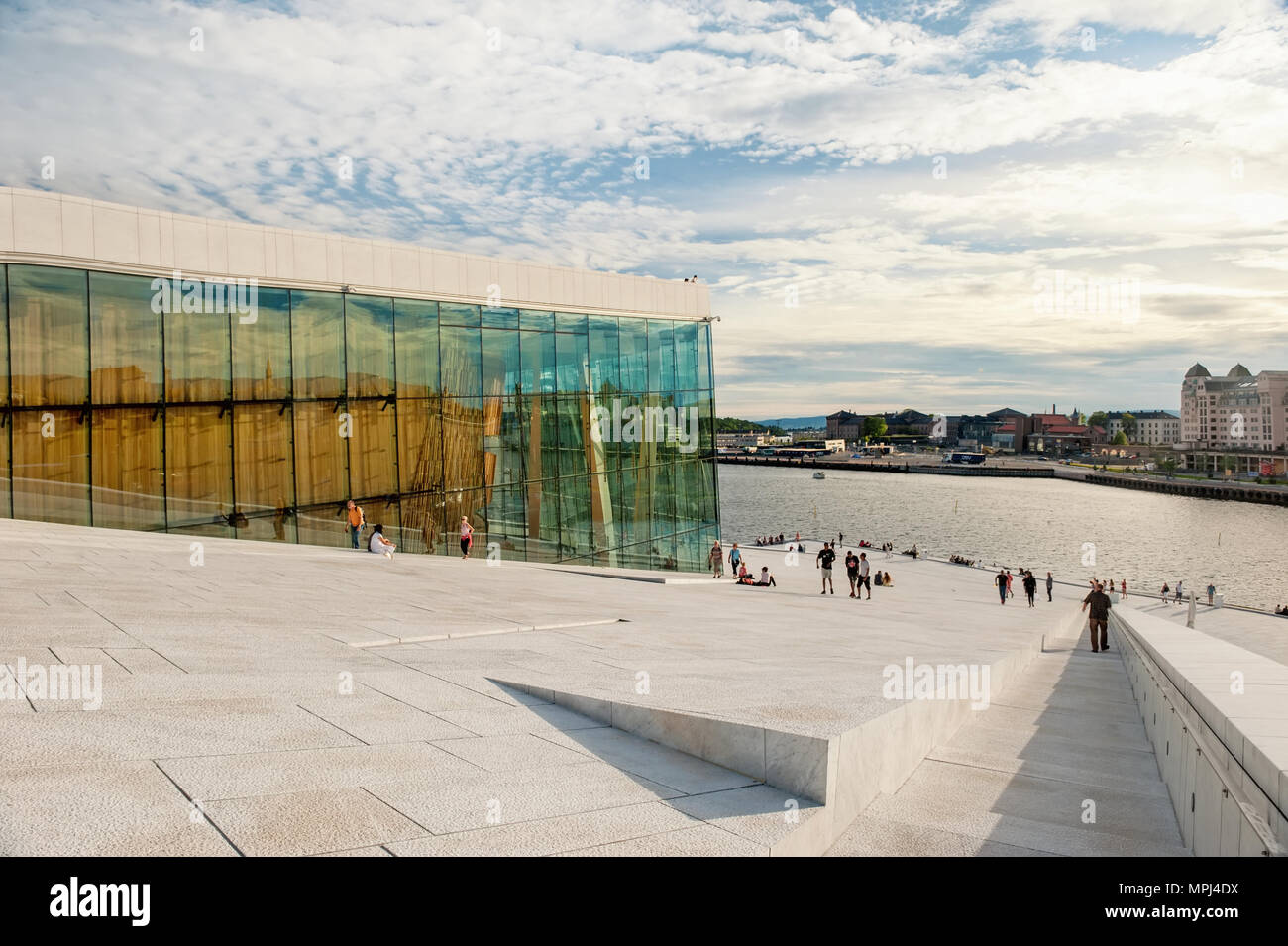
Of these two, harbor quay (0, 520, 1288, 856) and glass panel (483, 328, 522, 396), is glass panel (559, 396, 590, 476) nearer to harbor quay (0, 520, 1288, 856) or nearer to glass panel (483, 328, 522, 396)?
glass panel (483, 328, 522, 396)

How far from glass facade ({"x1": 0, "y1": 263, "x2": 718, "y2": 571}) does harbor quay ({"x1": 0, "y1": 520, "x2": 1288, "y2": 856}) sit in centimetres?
870

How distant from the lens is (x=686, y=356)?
108ft

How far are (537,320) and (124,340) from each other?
466 inches

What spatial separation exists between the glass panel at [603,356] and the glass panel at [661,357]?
1739 millimetres

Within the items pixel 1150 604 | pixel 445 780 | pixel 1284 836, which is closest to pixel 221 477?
pixel 445 780

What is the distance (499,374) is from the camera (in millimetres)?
26641

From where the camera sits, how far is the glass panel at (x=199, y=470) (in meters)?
19.9

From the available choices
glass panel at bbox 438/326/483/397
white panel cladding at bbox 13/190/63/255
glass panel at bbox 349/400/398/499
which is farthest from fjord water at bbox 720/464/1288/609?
white panel cladding at bbox 13/190/63/255

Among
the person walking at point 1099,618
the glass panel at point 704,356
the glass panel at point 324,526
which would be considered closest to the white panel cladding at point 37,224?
the glass panel at point 324,526

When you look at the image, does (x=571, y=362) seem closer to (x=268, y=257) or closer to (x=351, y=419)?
(x=351, y=419)

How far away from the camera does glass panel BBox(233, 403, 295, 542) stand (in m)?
21.0

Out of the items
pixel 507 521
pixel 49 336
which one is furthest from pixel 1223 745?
pixel 507 521
